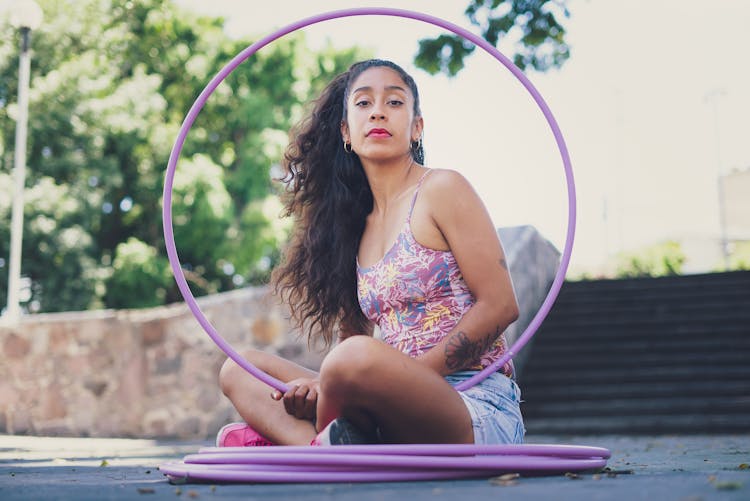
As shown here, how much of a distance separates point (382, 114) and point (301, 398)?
0.92m

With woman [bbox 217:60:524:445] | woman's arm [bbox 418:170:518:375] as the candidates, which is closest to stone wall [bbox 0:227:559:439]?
woman [bbox 217:60:524:445]

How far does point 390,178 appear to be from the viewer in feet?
9.82

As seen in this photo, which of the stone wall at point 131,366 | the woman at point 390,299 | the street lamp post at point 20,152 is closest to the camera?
the woman at point 390,299

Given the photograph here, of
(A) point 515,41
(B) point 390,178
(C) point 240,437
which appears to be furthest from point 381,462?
(A) point 515,41

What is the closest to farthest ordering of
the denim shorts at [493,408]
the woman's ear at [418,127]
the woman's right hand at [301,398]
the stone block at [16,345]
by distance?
1. the denim shorts at [493,408]
2. the woman's right hand at [301,398]
3. the woman's ear at [418,127]
4. the stone block at [16,345]

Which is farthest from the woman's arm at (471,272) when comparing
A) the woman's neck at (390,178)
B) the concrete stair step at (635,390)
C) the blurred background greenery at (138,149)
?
the blurred background greenery at (138,149)

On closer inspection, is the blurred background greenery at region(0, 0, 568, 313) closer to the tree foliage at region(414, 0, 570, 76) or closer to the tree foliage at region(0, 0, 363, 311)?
the tree foliage at region(0, 0, 363, 311)

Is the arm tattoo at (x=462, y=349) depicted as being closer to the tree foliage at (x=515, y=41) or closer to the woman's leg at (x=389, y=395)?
the woman's leg at (x=389, y=395)

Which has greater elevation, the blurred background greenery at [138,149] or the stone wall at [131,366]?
the blurred background greenery at [138,149]

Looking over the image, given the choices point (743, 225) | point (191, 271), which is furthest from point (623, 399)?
point (743, 225)

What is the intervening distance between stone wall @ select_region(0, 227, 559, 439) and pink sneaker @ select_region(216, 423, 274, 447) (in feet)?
14.3

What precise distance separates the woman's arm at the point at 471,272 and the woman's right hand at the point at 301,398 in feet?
1.16

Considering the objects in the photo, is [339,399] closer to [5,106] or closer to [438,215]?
[438,215]

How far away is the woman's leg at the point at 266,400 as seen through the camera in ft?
9.11
